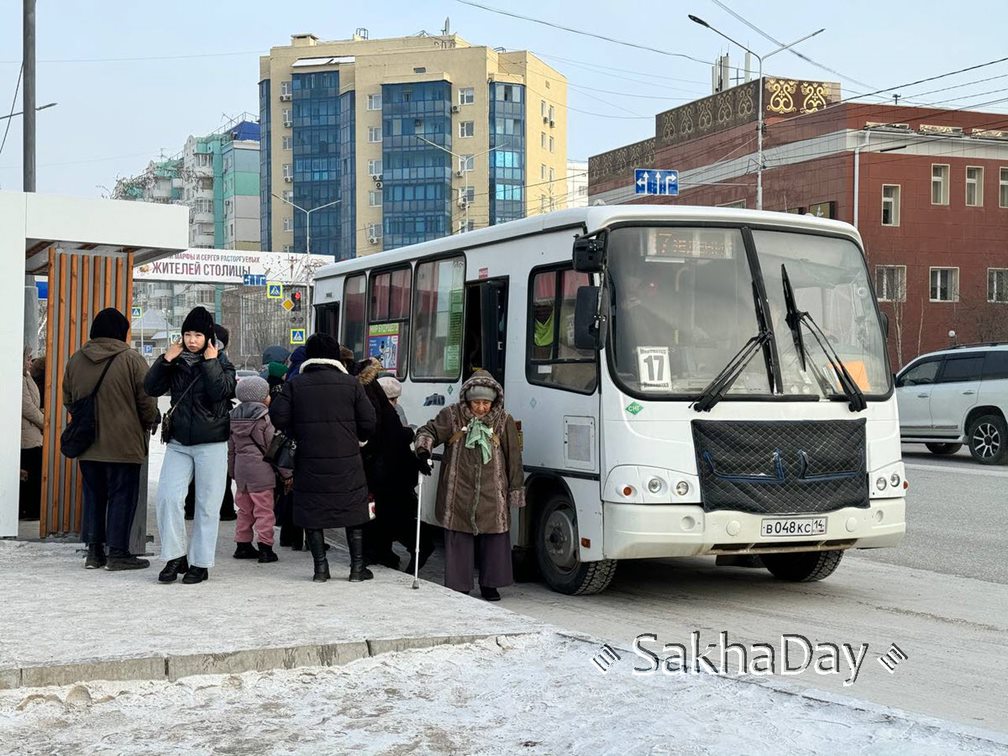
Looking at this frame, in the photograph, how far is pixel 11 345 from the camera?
1114 centimetres

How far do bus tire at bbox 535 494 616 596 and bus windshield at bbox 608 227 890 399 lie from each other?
1.18 meters

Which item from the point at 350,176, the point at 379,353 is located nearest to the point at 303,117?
the point at 350,176

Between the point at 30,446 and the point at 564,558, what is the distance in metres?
6.00

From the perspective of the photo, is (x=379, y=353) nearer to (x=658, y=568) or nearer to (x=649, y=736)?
(x=658, y=568)

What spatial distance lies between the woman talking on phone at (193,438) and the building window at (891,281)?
45.8 metres

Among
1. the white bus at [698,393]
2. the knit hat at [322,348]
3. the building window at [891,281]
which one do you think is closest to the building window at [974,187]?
the building window at [891,281]

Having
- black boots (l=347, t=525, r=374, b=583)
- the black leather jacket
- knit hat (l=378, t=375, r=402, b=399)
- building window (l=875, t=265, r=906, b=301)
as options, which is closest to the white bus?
knit hat (l=378, t=375, r=402, b=399)

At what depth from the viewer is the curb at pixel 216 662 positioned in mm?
6215

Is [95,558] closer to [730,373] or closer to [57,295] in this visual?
[57,295]

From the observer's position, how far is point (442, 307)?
464 inches

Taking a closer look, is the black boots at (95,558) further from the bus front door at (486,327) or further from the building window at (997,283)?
the building window at (997,283)

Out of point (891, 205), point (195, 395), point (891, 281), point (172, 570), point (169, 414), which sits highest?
point (891, 205)

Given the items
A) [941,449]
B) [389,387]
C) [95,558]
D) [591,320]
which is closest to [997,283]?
[941,449]

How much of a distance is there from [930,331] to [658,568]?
45504 mm
